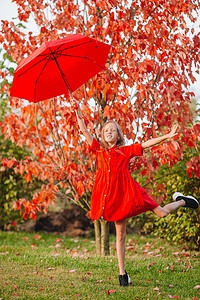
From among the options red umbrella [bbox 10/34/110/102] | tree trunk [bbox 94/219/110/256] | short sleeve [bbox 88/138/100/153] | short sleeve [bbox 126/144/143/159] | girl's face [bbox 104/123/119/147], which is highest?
red umbrella [bbox 10/34/110/102]

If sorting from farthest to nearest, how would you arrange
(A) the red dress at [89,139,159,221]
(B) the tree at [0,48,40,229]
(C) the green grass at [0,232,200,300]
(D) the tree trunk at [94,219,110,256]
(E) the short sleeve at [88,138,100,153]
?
(B) the tree at [0,48,40,229] < (D) the tree trunk at [94,219,110,256] < (E) the short sleeve at [88,138,100,153] < (A) the red dress at [89,139,159,221] < (C) the green grass at [0,232,200,300]

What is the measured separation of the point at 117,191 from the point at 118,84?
4.59ft

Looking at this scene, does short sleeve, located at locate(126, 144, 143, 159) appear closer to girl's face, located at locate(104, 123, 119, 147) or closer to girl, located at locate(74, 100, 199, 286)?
girl, located at locate(74, 100, 199, 286)

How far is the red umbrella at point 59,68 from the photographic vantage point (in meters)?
3.39

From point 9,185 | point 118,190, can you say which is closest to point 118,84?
point 118,190

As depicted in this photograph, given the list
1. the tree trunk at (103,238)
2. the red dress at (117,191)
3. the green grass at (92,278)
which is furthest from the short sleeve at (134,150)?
the tree trunk at (103,238)

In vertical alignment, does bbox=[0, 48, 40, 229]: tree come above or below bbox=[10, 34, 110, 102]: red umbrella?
below

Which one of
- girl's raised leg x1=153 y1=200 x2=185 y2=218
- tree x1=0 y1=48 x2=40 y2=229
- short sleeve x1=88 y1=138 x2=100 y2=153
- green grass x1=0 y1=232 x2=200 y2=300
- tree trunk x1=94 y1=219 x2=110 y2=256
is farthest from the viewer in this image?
tree x1=0 y1=48 x2=40 y2=229

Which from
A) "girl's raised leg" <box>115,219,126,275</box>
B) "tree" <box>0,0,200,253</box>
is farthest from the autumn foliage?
"girl's raised leg" <box>115,219,126,275</box>

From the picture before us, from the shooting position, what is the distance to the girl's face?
3439 millimetres

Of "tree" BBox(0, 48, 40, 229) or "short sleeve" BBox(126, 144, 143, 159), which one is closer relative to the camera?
"short sleeve" BBox(126, 144, 143, 159)

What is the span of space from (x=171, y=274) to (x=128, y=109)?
6.38 feet

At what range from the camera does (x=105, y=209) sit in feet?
10.5

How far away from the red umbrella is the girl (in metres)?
0.58
